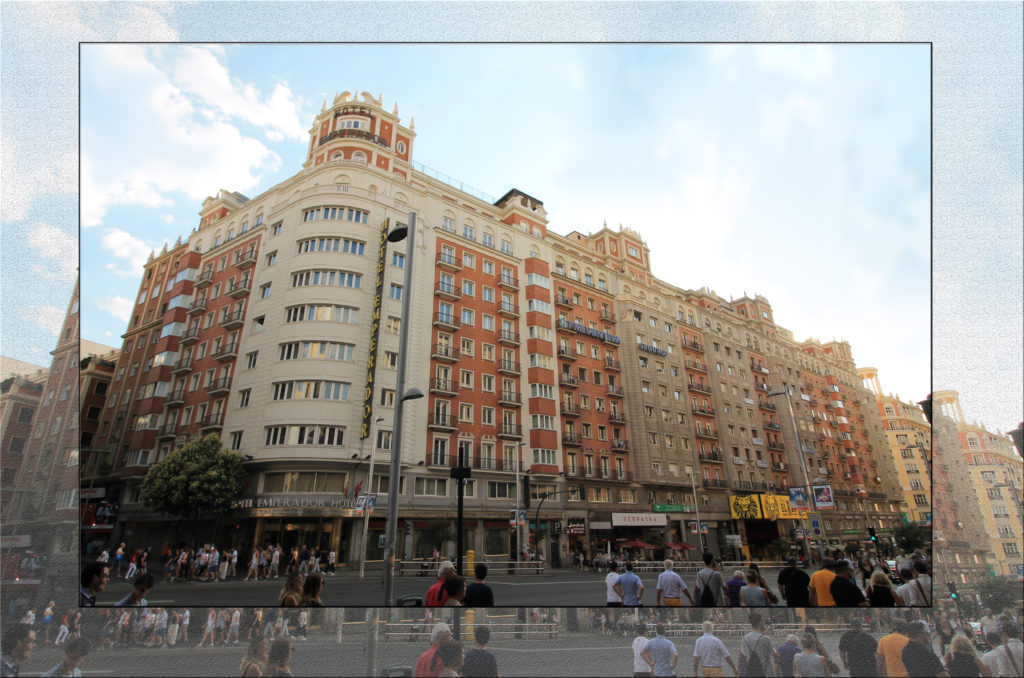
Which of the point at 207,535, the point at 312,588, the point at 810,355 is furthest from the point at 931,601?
the point at 207,535

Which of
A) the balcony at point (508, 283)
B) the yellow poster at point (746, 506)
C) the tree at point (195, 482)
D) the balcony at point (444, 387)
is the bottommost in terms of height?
the yellow poster at point (746, 506)

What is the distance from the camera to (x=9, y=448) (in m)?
5.93

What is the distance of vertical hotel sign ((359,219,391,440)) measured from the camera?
19688mm

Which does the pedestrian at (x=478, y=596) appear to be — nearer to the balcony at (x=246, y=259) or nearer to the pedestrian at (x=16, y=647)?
the pedestrian at (x=16, y=647)

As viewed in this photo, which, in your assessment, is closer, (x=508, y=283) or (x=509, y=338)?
(x=509, y=338)

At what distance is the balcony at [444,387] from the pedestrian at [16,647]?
18244 millimetres

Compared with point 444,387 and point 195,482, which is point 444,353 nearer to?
point 444,387

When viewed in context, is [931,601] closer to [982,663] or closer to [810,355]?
[982,663]

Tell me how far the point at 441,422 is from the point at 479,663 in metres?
18.9

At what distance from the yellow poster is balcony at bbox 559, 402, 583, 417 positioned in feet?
31.3

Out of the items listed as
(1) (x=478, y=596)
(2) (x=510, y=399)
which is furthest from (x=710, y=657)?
(2) (x=510, y=399)

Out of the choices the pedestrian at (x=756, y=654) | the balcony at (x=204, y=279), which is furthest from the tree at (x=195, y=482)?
the pedestrian at (x=756, y=654)

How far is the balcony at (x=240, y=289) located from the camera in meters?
16.7

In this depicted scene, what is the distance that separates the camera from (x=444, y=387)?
77.6 feet
